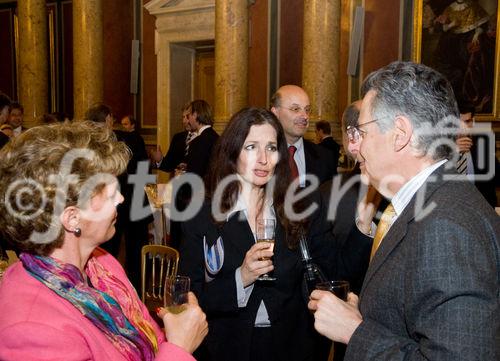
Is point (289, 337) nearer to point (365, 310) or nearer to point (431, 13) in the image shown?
point (365, 310)

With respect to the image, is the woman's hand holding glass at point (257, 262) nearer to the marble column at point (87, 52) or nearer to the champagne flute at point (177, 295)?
the champagne flute at point (177, 295)

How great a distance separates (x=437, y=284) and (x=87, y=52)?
902cm

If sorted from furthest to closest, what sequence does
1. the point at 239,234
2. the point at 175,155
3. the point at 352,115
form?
the point at 175,155 → the point at 352,115 → the point at 239,234

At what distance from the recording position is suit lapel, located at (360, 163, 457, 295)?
4.40 feet

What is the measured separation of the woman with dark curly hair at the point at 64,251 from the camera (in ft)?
4.16

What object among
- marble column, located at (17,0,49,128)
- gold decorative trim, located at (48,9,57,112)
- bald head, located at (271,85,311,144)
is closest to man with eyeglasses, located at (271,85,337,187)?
bald head, located at (271,85,311,144)

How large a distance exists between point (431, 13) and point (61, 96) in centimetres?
806

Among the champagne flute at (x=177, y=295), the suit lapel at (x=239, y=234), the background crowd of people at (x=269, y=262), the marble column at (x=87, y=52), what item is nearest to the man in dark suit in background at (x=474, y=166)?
the background crowd of people at (x=269, y=262)

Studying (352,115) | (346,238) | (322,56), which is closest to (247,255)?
(346,238)

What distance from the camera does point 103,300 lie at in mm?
1525

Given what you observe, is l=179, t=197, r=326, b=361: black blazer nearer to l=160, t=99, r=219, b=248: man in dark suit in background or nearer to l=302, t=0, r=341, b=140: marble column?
l=160, t=99, r=219, b=248: man in dark suit in background

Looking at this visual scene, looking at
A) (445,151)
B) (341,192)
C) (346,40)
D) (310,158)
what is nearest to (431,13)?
(346,40)

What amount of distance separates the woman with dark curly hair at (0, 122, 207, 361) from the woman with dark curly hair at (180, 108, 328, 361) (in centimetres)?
52

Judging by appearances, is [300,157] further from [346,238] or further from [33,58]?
[33,58]
